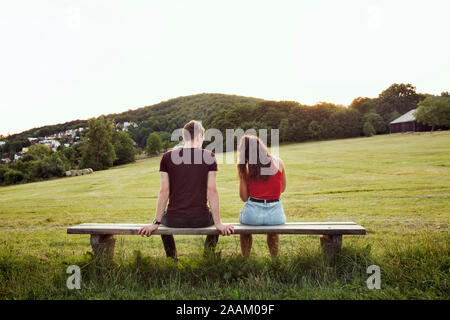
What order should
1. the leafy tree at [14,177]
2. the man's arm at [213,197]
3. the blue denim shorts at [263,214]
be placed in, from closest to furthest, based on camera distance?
the man's arm at [213,197] → the blue denim shorts at [263,214] → the leafy tree at [14,177]

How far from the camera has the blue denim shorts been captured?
447cm

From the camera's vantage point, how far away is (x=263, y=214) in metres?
4.48

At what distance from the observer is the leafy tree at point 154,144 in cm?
5908

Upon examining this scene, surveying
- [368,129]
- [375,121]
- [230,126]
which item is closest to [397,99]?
[375,121]

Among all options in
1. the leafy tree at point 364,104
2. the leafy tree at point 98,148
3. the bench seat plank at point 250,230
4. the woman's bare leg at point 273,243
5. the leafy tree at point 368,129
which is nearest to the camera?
the bench seat plank at point 250,230

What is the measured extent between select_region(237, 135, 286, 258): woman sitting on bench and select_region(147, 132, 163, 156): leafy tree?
185 ft

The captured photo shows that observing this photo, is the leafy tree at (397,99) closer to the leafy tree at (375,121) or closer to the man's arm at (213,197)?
the leafy tree at (375,121)

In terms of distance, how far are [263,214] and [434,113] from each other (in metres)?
73.9

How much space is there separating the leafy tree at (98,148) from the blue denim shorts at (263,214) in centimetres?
5927

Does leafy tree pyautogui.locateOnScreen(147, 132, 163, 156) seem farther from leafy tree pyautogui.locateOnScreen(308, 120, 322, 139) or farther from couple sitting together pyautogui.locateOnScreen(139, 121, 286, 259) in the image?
couple sitting together pyautogui.locateOnScreen(139, 121, 286, 259)

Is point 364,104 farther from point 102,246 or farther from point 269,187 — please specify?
point 102,246

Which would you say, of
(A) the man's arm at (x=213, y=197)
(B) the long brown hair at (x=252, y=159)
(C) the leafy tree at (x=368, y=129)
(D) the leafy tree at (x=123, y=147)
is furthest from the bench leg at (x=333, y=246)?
(C) the leafy tree at (x=368, y=129)
